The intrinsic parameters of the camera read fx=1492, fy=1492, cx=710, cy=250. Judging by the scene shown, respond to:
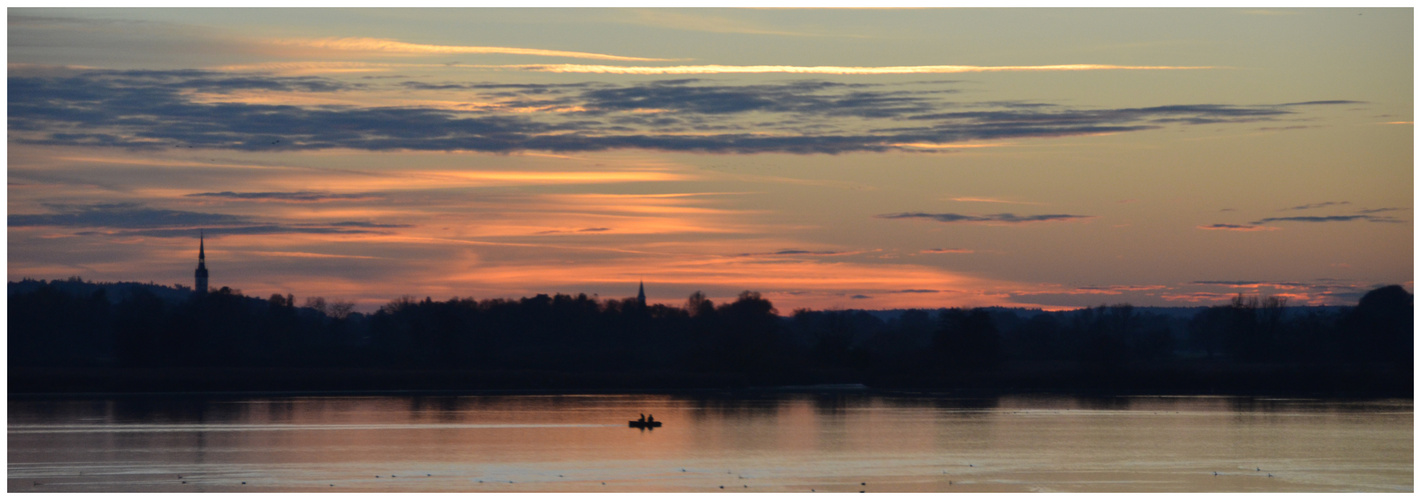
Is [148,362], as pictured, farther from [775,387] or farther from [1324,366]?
[1324,366]

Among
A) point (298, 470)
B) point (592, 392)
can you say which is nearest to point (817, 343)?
point (592, 392)

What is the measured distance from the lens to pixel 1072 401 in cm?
6212

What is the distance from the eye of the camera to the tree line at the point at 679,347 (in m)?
72.5

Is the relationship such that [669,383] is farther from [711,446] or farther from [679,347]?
[711,446]

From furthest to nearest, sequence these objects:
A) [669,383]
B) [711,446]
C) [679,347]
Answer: [679,347]
[669,383]
[711,446]

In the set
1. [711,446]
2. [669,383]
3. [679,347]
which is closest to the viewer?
[711,446]

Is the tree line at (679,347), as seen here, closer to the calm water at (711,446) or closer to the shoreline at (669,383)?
the shoreline at (669,383)

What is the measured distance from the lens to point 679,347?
91.0 metres

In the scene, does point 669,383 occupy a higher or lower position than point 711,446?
higher

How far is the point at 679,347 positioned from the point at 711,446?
53.7 metres

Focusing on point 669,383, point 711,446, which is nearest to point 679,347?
point 669,383

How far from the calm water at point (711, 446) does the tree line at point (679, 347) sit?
14735 mm

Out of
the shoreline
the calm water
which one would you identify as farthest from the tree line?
the calm water

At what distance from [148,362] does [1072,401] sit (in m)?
46.2
